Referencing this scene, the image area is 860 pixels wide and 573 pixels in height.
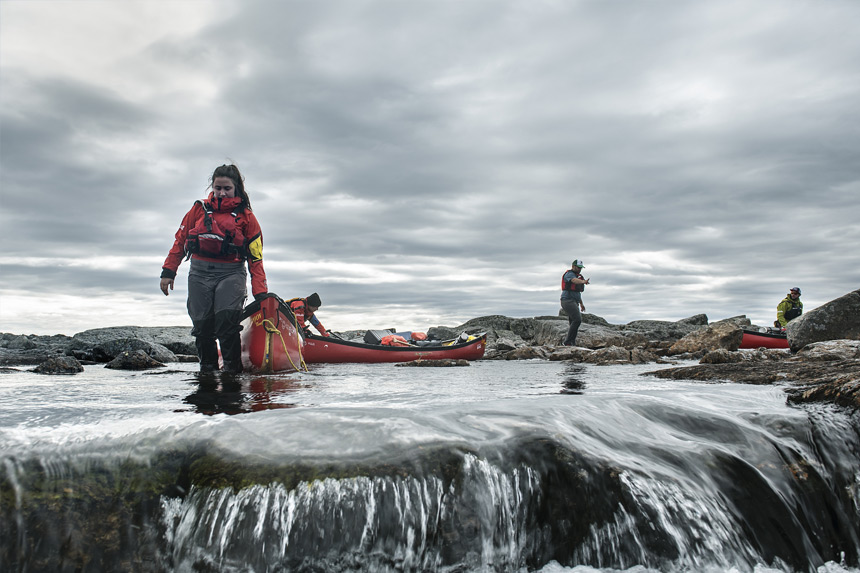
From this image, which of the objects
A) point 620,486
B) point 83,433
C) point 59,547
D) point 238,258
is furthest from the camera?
point 238,258

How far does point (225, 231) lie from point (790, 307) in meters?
20.4

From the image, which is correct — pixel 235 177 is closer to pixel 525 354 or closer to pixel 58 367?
pixel 58 367

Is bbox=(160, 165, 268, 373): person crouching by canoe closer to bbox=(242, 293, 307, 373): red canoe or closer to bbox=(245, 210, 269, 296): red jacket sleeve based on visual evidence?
bbox=(245, 210, 269, 296): red jacket sleeve

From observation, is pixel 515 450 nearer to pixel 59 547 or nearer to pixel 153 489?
pixel 153 489

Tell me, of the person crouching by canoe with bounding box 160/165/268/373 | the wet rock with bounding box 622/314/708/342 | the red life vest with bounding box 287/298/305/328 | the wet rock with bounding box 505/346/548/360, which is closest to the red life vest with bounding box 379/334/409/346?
the red life vest with bounding box 287/298/305/328

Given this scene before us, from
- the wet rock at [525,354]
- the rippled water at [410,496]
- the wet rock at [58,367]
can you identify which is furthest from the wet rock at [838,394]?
the wet rock at [525,354]

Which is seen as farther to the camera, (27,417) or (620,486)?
(27,417)

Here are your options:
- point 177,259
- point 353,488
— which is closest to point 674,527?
point 353,488

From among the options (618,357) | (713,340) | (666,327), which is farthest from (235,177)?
(666,327)

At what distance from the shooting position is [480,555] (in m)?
2.39

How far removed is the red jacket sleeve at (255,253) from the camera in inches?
306

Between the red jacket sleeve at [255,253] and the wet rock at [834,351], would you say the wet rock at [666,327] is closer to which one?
the wet rock at [834,351]

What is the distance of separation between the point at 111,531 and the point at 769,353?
11.0 m

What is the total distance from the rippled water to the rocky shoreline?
4.71 feet
